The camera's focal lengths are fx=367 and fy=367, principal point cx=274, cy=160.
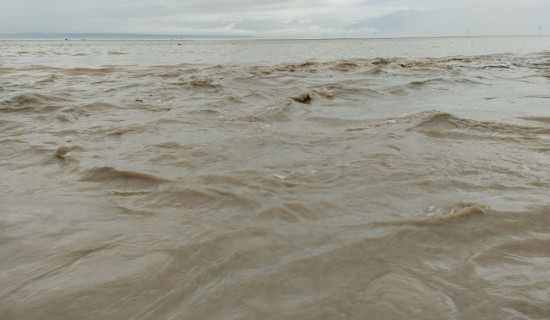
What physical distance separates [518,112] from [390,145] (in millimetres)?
2416

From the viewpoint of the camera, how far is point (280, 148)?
3123 millimetres

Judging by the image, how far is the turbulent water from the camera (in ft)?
4.21

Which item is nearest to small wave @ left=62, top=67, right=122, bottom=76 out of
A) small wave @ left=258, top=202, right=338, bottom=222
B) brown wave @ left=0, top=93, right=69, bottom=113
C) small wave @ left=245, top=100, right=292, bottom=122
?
brown wave @ left=0, top=93, right=69, bottom=113

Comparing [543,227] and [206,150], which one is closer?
[543,227]

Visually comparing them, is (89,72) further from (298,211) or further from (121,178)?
(298,211)

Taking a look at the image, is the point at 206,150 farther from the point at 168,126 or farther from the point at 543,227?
the point at 543,227

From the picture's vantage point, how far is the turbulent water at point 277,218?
128 cm

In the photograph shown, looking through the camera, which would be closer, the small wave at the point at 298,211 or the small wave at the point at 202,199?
the small wave at the point at 298,211

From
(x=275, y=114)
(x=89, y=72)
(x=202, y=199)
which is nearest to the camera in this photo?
(x=202, y=199)

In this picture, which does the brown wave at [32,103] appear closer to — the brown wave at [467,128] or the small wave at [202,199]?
the small wave at [202,199]

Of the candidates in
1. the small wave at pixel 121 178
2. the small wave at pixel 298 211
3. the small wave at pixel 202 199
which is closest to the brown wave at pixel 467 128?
the small wave at pixel 298 211

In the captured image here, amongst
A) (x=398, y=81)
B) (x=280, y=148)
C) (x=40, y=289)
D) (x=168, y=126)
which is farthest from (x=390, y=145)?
(x=398, y=81)

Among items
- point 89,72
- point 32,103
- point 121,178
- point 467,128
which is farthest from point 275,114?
point 89,72

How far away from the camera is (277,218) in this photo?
1.90m
